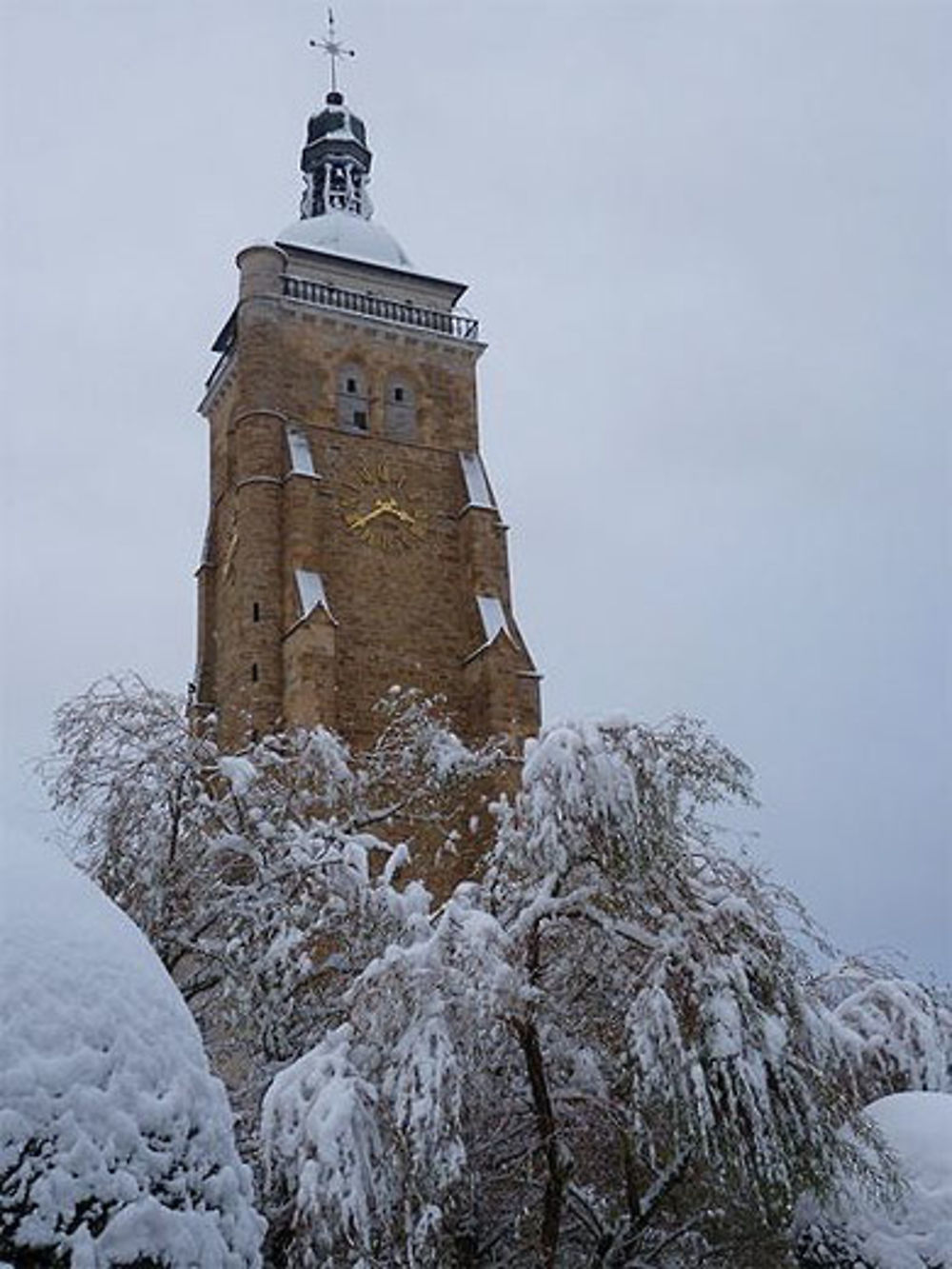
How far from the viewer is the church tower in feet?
88.0

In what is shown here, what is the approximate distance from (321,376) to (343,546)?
421cm

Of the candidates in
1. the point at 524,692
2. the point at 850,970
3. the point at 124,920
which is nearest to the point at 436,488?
the point at 524,692

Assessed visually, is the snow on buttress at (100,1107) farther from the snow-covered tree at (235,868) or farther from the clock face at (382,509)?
the clock face at (382,509)

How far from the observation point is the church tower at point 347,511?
26.8 meters

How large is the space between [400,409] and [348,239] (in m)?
5.30

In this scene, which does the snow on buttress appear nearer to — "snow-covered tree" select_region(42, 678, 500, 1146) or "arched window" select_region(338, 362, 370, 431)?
"snow-covered tree" select_region(42, 678, 500, 1146)

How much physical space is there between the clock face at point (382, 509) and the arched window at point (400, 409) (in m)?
1.16

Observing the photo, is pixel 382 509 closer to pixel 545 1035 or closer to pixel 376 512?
pixel 376 512

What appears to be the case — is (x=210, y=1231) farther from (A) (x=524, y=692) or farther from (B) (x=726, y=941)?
(A) (x=524, y=692)

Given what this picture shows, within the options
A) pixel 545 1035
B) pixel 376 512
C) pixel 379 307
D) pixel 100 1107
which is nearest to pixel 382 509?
pixel 376 512

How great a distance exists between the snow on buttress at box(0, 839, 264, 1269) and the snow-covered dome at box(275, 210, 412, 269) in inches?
1188

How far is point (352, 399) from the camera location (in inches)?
1195

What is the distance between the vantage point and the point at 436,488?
30.1m

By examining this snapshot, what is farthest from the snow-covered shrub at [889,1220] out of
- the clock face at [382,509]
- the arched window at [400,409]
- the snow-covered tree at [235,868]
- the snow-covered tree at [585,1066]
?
the arched window at [400,409]
